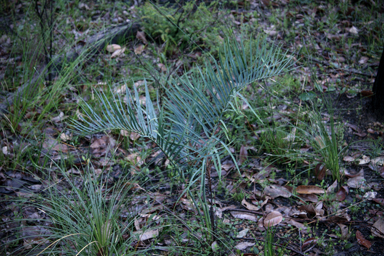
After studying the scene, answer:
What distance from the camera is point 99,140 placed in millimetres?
2885

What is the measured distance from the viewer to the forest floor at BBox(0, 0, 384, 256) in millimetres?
1853

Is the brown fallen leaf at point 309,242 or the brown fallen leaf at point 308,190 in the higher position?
the brown fallen leaf at point 308,190

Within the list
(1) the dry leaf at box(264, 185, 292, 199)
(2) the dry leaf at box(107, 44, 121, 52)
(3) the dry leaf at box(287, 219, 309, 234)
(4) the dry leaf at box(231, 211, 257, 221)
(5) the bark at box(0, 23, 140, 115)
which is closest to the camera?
(3) the dry leaf at box(287, 219, 309, 234)

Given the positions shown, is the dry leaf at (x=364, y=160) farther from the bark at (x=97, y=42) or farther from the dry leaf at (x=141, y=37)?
the dry leaf at (x=141, y=37)

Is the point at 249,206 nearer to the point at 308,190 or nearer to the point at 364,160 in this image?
the point at 308,190

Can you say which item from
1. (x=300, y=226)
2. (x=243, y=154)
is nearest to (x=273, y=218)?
(x=300, y=226)

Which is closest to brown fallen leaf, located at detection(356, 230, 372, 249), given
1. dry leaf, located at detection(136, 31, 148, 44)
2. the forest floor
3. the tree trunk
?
the forest floor

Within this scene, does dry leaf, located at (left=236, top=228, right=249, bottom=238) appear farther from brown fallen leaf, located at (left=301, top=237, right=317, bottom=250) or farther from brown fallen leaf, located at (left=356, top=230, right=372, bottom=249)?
brown fallen leaf, located at (left=356, top=230, right=372, bottom=249)

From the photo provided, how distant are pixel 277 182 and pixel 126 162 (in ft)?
3.79

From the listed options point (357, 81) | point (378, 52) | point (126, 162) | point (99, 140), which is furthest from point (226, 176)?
point (378, 52)

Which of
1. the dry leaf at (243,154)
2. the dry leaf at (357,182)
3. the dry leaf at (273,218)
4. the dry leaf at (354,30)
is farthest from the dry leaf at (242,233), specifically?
the dry leaf at (354,30)

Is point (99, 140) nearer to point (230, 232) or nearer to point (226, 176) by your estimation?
point (226, 176)

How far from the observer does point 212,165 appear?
2553 millimetres

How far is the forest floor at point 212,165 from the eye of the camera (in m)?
1.85
